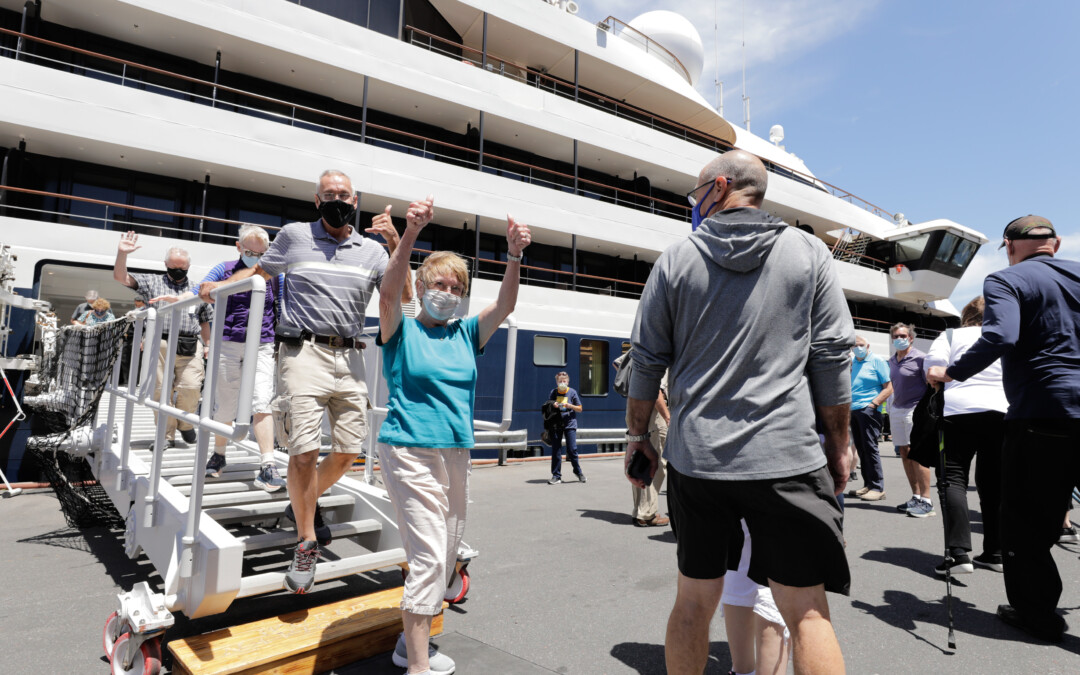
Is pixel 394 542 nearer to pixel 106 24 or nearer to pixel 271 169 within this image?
pixel 271 169

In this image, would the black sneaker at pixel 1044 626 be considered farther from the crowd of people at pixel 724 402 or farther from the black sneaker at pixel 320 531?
the black sneaker at pixel 320 531

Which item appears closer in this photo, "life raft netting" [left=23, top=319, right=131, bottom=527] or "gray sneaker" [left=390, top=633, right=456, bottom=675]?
"gray sneaker" [left=390, top=633, right=456, bottom=675]

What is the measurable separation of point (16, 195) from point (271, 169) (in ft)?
13.7

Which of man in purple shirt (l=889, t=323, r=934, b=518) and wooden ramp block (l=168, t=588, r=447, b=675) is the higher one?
man in purple shirt (l=889, t=323, r=934, b=518)

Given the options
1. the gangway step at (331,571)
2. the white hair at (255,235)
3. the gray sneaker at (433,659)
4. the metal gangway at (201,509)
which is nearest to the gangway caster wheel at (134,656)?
the metal gangway at (201,509)

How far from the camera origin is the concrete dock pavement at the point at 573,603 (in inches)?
103

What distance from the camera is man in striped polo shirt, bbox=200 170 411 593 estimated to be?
107 inches

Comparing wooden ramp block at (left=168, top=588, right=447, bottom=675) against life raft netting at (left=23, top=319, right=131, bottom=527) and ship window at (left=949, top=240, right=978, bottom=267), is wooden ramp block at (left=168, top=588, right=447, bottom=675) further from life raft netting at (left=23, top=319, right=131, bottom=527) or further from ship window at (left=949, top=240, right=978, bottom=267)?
ship window at (left=949, top=240, right=978, bottom=267)

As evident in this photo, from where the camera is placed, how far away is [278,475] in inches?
144

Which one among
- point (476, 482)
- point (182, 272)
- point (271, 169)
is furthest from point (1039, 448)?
point (271, 169)

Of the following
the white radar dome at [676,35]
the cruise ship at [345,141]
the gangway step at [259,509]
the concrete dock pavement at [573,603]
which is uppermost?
the white radar dome at [676,35]

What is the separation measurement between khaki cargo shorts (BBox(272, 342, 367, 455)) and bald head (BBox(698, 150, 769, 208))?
1.95 metres

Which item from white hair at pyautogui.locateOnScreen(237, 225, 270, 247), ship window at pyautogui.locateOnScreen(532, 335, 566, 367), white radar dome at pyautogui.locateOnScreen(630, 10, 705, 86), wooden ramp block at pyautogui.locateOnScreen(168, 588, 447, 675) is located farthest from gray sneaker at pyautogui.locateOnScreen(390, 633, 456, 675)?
white radar dome at pyautogui.locateOnScreen(630, 10, 705, 86)

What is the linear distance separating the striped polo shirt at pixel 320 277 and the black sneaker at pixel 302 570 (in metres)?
0.99
